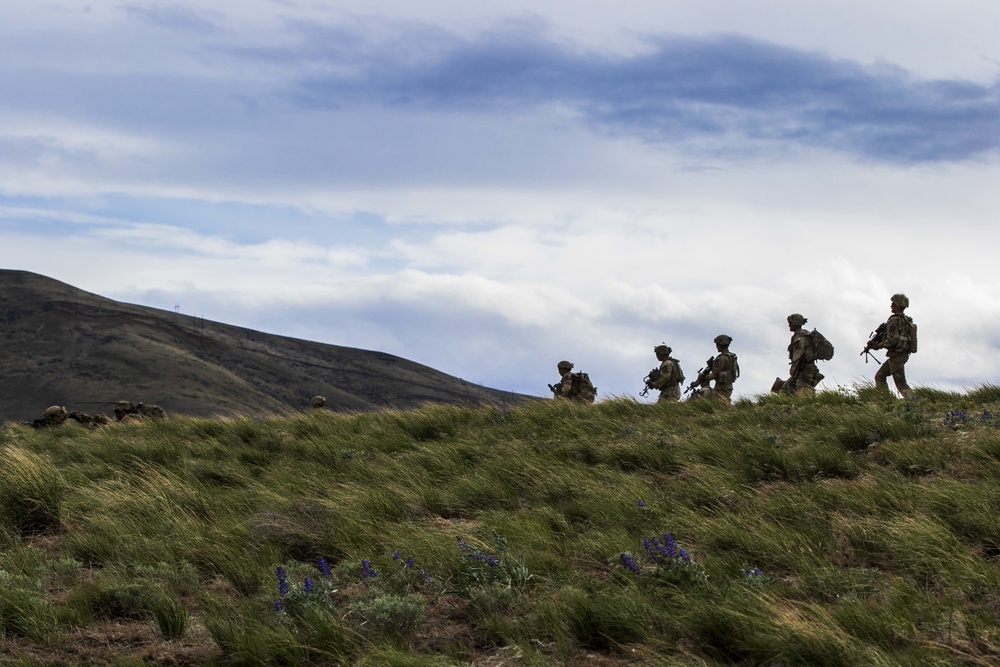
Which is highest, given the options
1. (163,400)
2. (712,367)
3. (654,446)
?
(712,367)

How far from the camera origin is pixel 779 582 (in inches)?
255

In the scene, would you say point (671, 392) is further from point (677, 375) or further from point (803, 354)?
point (803, 354)

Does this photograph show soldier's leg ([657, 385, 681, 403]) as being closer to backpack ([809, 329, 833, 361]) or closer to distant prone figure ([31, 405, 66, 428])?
backpack ([809, 329, 833, 361])

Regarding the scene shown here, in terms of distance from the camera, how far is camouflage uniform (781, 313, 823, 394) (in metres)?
19.0

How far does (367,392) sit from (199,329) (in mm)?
32339

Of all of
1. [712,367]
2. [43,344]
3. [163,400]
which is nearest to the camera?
[712,367]

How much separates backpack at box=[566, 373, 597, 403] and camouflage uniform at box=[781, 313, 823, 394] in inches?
156

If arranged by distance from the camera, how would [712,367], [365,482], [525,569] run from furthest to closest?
1. [712,367]
2. [365,482]
3. [525,569]

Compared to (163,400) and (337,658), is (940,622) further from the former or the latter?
(163,400)

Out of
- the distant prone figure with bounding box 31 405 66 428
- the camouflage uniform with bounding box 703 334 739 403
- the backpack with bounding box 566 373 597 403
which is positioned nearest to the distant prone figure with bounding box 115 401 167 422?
the distant prone figure with bounding box 31 405 66 428

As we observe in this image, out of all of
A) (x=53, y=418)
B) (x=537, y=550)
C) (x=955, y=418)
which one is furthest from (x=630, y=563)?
(x=53, y=418)

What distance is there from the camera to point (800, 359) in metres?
19.1

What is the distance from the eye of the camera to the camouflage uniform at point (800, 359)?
1895 cm

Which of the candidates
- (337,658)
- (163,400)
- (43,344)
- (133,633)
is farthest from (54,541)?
(43,344)
